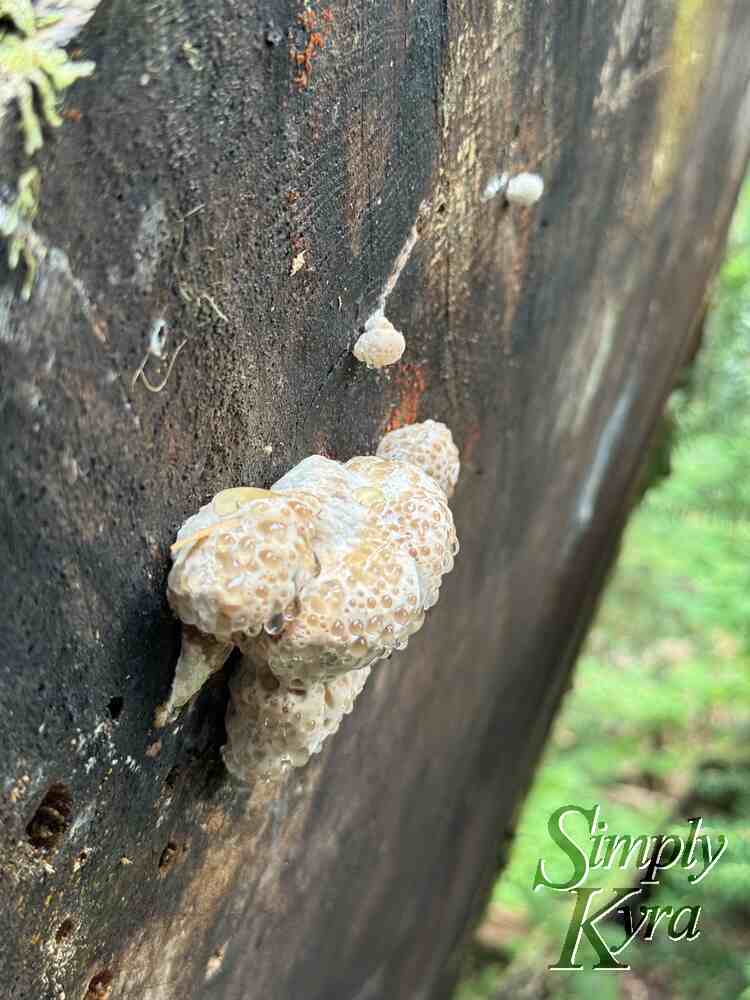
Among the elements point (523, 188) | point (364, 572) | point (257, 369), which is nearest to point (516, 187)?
point (523, 188)

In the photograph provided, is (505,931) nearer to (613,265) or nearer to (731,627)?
(731,627)

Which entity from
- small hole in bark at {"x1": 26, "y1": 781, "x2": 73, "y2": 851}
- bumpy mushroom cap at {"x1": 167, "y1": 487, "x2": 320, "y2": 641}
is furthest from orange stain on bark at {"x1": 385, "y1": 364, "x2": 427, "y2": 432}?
small hole in bark at {"x1": 26, "y1": 781, "x2": 73, "y2": 851}

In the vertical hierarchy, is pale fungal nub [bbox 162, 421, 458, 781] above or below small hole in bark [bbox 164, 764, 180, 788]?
above

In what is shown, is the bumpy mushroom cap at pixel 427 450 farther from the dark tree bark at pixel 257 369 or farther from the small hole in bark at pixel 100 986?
the small hole in bark at pixel 100 986

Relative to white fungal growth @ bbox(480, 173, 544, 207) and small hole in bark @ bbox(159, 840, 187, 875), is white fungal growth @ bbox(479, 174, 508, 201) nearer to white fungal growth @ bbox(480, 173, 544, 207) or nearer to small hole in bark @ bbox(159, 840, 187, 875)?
white fungal growth @ bbox(480, 173, 544, 207)

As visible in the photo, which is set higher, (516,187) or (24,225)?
(24,225)

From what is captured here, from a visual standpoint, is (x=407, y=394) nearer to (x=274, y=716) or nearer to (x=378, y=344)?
(x=378, y=344)
